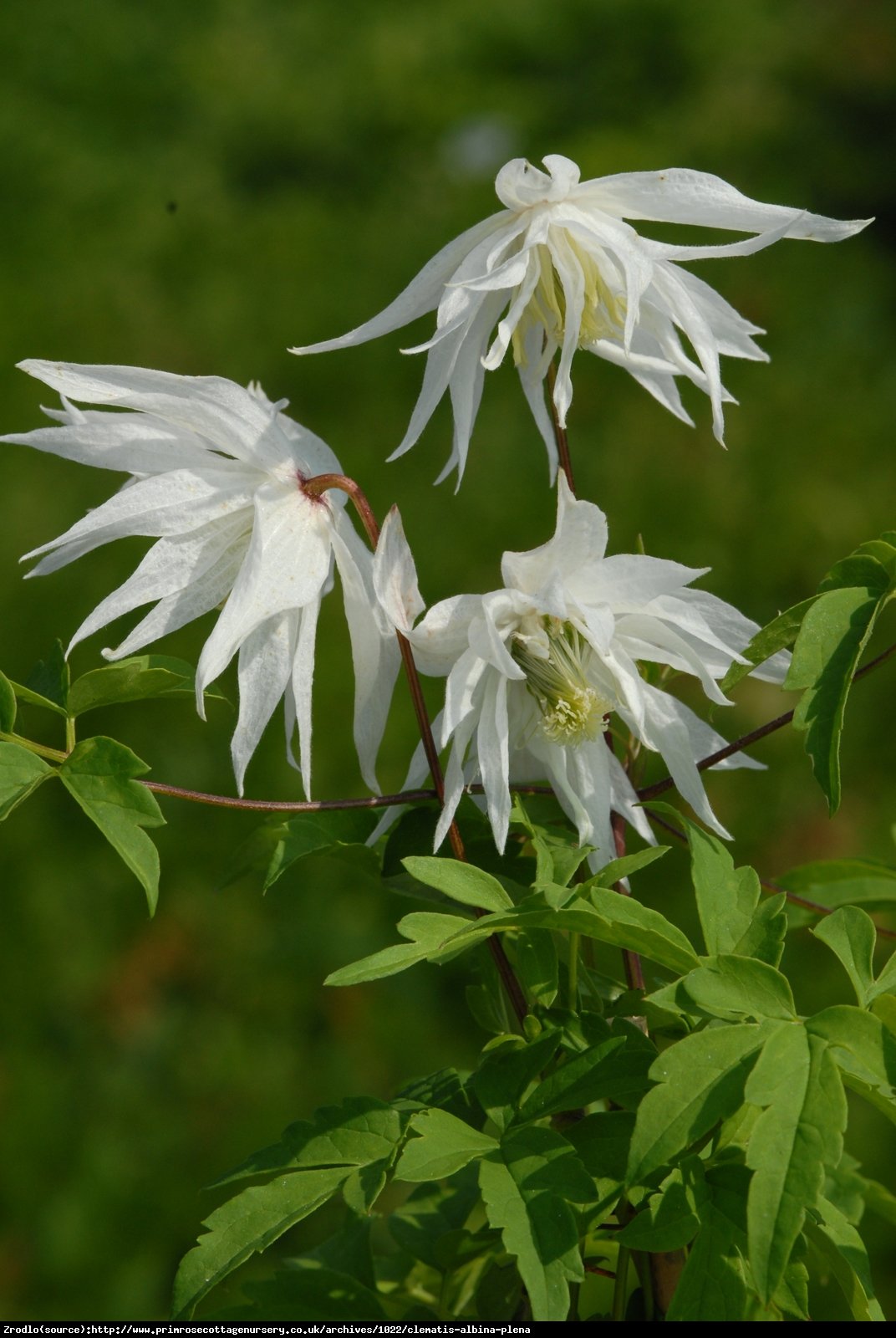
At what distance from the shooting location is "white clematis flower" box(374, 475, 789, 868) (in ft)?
3.60

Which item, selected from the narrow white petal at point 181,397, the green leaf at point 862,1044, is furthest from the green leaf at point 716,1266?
the narrow white petal at point 181,397

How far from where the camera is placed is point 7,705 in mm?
1146

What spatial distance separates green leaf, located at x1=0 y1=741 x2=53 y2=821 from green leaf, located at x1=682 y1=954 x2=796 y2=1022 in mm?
509

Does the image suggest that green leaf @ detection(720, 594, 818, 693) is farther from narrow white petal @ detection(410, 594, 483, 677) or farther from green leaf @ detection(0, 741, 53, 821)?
green leaf @ detection(0, 741, 53, 821)

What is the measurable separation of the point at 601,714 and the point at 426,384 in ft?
1.06

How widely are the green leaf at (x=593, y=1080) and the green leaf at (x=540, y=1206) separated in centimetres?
3

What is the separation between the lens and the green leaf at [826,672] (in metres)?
1.03

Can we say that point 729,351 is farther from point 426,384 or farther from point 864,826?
point 864,826

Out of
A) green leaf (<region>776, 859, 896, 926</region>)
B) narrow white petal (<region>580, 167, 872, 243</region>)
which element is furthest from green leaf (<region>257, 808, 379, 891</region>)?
narrow white petal (<region>580, 167, 872, 243</region>)

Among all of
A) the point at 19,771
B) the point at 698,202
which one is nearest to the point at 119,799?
the point at 19,771

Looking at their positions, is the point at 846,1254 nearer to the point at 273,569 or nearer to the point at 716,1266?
the point at 716,1266

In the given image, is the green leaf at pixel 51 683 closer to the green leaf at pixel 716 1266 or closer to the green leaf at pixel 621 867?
the green leaf at pixel 621 867

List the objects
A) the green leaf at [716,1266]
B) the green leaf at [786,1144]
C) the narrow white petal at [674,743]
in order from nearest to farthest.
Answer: the green leaf at [786,1144], the green leaf at [716,1266], the narrow white petal at [674,743]

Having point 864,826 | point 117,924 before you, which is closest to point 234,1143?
point 117,924
